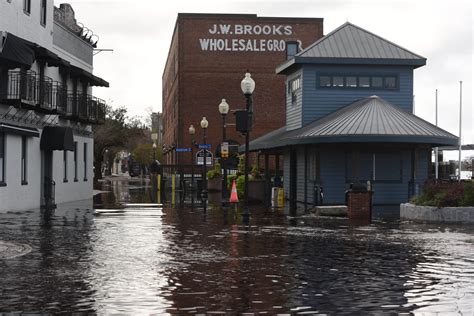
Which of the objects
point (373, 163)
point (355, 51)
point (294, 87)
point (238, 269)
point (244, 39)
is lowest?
point (238, 269)

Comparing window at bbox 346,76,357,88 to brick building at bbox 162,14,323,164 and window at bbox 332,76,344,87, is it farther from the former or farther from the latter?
brick building at bbox 162,14,323,164

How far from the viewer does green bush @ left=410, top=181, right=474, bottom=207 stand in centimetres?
2286

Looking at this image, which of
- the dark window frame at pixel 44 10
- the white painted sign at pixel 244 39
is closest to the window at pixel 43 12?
the dark window frame at pixel 44 10

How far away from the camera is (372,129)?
29047 millimetres

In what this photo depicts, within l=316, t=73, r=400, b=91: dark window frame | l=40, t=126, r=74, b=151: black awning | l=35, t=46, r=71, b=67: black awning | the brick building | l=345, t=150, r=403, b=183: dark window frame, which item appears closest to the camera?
l=35, t=46, r=71, b=67: black awning

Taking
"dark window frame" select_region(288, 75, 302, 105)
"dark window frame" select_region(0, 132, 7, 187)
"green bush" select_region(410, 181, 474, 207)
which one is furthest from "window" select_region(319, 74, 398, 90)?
"dark window frame" select_region(0, 132, 7, 187)

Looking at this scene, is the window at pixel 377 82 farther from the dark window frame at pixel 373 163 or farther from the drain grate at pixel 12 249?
the drain grate at pixel 12 249

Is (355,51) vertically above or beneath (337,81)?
above

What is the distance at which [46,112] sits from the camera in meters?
29.7

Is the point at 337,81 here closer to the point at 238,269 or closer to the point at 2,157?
the point at 2,157

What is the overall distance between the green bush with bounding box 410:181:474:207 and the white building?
1411cm

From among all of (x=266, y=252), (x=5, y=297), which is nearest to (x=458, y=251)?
(x=266, y=252)

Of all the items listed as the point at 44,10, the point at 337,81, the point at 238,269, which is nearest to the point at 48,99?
the point at 44,10

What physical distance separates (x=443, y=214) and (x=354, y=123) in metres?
7.70
